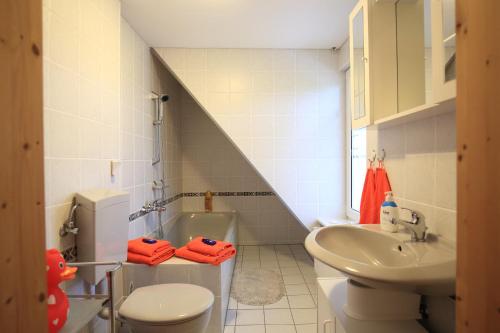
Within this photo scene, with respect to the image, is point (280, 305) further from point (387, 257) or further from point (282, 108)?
point (282, 108)

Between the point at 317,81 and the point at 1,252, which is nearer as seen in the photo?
the point at 1,252

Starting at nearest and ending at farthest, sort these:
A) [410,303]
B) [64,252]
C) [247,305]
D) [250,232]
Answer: [410,303]
[64,252]
[247,305]
[250,232]

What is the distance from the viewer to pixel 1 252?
0.48 meters

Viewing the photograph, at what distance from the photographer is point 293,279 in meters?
2.82

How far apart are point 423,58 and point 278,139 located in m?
1.69

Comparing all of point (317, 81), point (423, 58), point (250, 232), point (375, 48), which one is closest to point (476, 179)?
point (423, 58)

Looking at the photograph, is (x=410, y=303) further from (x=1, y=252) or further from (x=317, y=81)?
(x=317, y=81)

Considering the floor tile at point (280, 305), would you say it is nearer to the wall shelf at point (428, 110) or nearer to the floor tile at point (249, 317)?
the floor tile at point (249, 317)

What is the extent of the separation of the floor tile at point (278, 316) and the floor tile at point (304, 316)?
0.04 metres

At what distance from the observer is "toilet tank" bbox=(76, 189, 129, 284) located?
4.55 ft

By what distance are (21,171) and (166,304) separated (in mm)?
1237

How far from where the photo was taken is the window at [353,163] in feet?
8.86

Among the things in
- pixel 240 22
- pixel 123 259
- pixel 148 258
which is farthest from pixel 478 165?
pixel 240 22

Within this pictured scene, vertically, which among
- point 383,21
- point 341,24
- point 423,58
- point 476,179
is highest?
point 341,24
